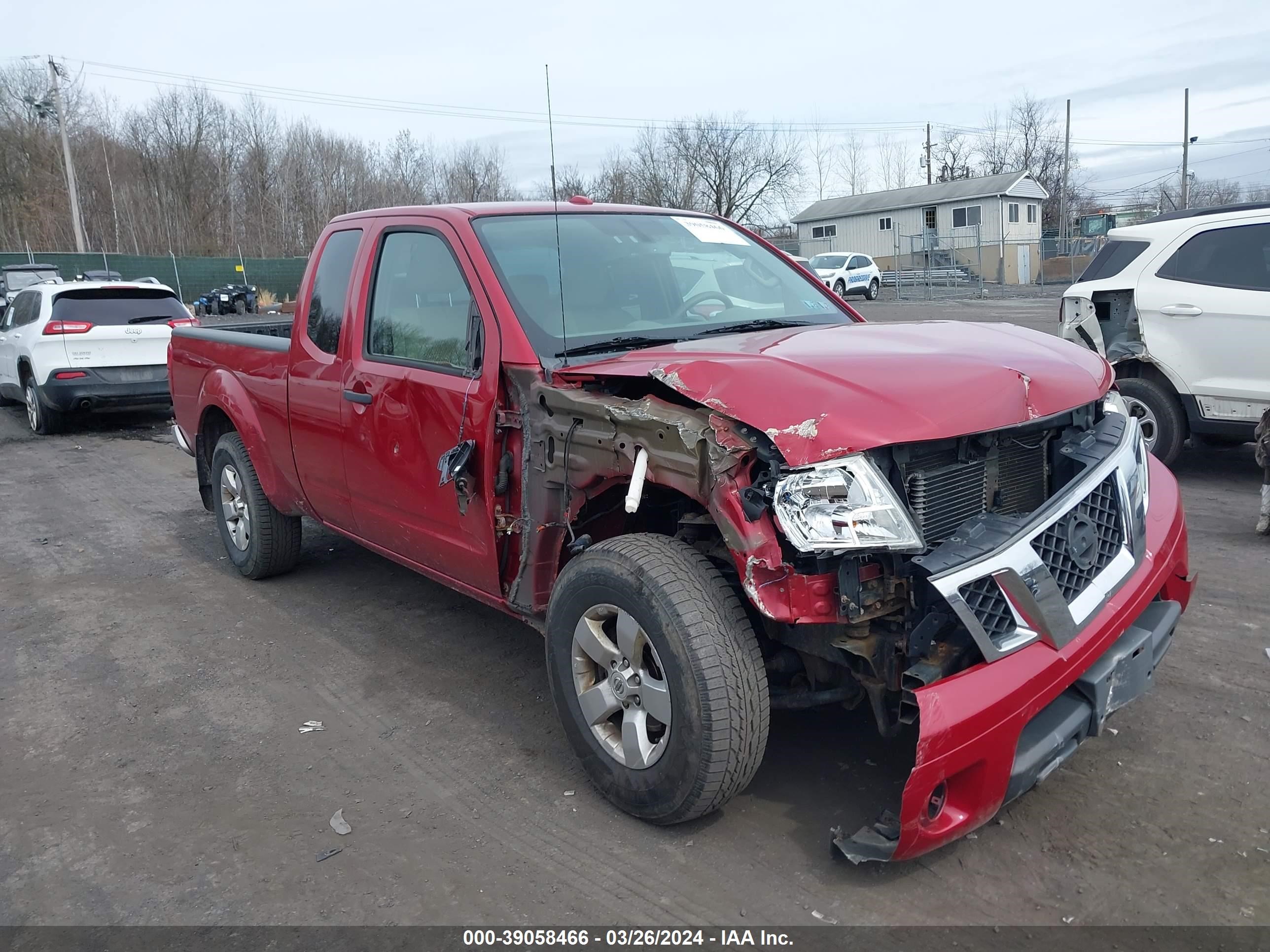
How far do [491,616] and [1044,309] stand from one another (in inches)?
850

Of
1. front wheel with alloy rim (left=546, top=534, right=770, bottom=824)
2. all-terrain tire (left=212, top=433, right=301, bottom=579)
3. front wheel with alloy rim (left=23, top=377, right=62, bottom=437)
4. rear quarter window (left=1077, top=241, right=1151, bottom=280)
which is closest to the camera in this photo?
front wheel with alloy rim (left=546, top=534, right=770, bottom=824)

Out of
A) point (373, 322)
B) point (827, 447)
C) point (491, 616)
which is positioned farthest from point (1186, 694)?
point (373, 322)

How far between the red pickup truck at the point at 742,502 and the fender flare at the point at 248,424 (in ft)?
3.65

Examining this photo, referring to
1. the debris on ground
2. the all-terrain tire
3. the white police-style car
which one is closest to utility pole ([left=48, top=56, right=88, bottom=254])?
the white police-style car

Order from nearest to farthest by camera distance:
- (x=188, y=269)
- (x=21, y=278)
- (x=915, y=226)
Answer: (x=21, y=278)
(x=188, y=269)
(x=915, y=226)

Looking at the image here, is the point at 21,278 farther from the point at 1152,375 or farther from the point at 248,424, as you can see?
the point at 1152,375

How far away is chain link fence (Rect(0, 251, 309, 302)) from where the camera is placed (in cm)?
3797

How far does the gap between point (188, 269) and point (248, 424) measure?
41089 mm

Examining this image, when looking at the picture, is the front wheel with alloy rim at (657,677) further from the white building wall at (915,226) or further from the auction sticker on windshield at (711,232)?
the white building wall at (915,226)

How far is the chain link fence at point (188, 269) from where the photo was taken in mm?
37969

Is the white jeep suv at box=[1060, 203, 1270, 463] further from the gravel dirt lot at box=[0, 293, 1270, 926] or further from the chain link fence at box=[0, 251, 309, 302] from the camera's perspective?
the chain link fence at box=[0, 251, 309, 302]

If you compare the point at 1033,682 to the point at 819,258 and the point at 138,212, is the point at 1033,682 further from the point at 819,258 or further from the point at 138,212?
the point at 138,212

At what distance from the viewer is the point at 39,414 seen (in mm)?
11758
